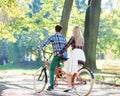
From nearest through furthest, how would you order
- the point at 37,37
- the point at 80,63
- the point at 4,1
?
the point at 80,63
the point at 4,1
the point at 37,37

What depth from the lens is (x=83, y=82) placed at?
10891mm

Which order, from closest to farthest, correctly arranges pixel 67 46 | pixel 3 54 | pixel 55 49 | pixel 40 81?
1. pixel 67 46
2. pixel 55 49
3. pixel 40 81
4. pixel 3 54

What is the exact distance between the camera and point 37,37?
66.4m

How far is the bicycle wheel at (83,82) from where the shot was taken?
34.8ft

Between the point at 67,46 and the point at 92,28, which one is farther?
the point at 92,28

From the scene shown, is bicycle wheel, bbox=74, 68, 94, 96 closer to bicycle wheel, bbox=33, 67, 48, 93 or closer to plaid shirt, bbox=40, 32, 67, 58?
plaid shirt, bbox=40, 32, 67, 58

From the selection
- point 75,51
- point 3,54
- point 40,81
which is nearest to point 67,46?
point 75,51

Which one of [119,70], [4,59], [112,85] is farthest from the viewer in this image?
[4,59]

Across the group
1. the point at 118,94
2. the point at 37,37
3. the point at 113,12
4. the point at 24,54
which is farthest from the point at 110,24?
the point at 118,94

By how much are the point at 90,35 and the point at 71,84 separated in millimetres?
12871

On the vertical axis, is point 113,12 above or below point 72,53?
above

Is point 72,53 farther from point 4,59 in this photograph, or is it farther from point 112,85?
point 4,59

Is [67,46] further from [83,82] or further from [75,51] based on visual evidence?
[83,82]

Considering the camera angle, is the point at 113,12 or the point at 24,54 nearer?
the point at 113,12
